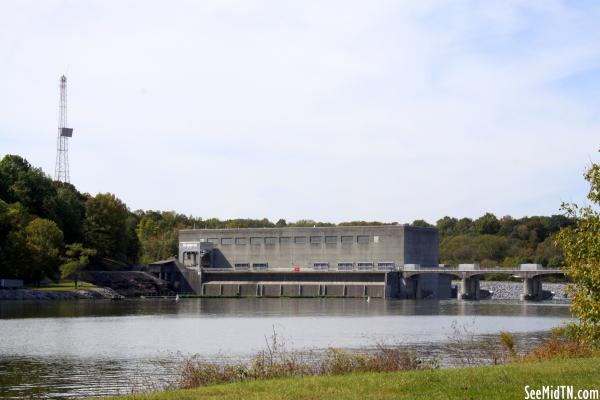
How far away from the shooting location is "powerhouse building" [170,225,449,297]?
143875mm

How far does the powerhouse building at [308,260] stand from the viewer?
14388cm

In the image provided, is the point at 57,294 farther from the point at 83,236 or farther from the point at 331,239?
the point at 331,239

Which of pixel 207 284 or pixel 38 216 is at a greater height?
pixel 38 216

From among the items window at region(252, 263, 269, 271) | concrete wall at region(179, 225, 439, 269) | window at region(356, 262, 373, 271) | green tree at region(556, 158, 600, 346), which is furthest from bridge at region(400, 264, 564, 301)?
green tree at region(556, 158, 600, 346)

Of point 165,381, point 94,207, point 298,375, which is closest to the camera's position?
point 298,375

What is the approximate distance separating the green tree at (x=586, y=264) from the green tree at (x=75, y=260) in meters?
106

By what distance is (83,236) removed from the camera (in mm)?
146500

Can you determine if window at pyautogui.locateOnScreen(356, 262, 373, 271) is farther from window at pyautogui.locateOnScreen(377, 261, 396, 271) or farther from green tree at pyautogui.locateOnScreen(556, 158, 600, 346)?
green tree at pyautogui.locateOnScreen(556, 158, 600, 346)

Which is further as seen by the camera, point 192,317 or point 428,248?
point 428,248

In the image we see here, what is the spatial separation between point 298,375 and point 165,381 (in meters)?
6.46

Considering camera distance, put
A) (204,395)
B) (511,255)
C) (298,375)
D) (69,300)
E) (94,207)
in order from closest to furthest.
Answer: (204,395), (298,375), (69,300), (94,207), (511,255)

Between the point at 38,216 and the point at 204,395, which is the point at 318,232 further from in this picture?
the point at 204,395

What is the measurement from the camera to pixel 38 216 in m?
139

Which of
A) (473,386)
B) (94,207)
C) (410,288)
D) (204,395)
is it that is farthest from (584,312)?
(94,207)
